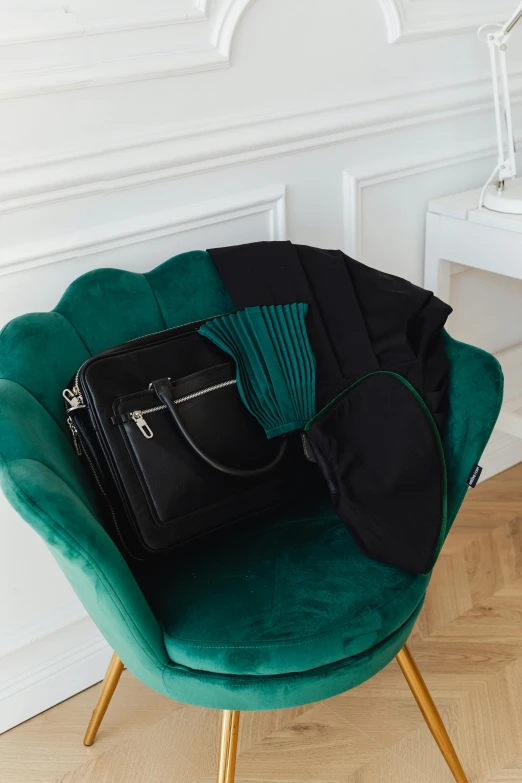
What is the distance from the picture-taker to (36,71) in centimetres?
117

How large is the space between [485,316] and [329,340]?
79 centimetres

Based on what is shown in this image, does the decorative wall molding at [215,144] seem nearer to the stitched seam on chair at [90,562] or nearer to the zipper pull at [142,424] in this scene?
the zipper pull at [142,424]

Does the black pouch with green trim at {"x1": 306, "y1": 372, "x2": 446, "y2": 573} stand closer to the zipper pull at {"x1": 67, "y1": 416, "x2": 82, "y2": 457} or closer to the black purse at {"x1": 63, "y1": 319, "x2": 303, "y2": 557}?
the black purse at {"x1": 63, "y1": 319, "x2": 303, "y2": 557}

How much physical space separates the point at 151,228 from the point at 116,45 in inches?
11.4

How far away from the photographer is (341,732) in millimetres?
1386

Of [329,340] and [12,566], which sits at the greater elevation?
[329,340]

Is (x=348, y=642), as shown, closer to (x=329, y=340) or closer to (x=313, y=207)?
(x=329, y=340)

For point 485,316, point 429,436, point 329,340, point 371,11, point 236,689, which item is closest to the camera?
point 236,689

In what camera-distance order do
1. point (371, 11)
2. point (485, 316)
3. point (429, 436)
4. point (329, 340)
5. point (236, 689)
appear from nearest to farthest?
A: point (236, 689)
point (429, 436)
point (329, 340)
point (371, 11)
point (485, 316)

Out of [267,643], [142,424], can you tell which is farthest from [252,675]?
[142,424]

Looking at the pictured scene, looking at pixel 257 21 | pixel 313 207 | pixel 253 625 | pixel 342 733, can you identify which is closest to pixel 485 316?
pixel 313 207

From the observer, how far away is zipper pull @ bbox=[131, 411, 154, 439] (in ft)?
3.59

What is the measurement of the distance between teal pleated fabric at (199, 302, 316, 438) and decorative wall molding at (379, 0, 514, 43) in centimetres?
66

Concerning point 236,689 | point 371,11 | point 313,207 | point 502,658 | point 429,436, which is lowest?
point 502,658
